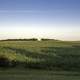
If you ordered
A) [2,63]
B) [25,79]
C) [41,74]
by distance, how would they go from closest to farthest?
1. [25,79]
2. [41,74]
3. [2,63]

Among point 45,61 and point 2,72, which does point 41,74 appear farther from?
point 45,61

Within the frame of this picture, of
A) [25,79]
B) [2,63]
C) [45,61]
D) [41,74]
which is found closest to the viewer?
[25,79]

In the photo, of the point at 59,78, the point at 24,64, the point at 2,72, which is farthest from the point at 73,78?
the point at 24,64

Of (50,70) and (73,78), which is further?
(50,70)

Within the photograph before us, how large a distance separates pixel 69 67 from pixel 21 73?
4.63 metres

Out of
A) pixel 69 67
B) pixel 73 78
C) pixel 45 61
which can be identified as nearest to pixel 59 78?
pixel 73 78

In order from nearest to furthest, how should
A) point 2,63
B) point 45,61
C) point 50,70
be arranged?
point 50,70
point 2,63
point 45,61

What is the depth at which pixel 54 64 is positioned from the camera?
2928 cm

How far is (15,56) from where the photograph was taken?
3159 centimetres

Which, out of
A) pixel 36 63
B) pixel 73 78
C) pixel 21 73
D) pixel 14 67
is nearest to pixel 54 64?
pixel 36 63

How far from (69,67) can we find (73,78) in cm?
554

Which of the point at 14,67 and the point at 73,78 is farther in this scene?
the point at 14,67

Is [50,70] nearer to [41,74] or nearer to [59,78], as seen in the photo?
[41,74]

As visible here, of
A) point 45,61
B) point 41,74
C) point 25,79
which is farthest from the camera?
point 45,61
